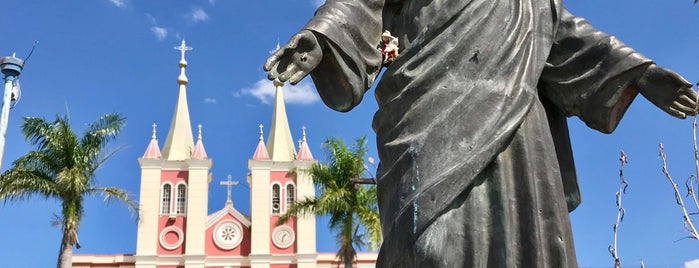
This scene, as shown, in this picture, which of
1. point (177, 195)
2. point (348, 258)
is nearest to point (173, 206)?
point (177, 195)

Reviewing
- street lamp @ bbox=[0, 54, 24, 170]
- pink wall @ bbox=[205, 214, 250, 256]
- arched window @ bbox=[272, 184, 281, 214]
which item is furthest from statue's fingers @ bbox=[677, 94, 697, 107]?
arched window @ bbox=[272, 184, 281, 214]

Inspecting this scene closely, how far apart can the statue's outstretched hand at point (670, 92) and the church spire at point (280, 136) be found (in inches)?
1806

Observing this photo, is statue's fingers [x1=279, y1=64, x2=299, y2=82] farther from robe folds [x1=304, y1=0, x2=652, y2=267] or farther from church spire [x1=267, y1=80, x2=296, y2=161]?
church spire [x1=267, y1=80, x2=296, y2=161]

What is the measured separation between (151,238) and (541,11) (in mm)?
45550

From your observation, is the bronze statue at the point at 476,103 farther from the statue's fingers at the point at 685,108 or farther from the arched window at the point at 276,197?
the arched window at the point at 276,197

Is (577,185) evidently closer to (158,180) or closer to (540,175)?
(540,175)

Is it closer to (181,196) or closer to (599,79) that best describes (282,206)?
(181,196)

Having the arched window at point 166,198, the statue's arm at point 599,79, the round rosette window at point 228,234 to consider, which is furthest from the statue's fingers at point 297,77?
the arched window at point 166,198

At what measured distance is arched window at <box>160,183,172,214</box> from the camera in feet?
157

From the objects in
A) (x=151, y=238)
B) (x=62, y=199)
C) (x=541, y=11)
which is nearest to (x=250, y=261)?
(x=151, y=238)

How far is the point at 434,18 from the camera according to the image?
2791 mm

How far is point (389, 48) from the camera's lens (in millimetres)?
2885

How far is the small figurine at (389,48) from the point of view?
2879 mm

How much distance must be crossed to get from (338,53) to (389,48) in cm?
23
